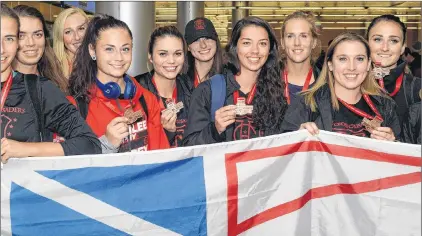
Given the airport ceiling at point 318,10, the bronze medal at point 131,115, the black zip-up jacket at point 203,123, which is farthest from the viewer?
the airport ceiling at point 318,10

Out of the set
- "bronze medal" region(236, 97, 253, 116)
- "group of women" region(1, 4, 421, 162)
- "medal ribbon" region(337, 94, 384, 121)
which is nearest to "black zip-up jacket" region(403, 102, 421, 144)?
"group of women" region(1, 4, 421, 162)

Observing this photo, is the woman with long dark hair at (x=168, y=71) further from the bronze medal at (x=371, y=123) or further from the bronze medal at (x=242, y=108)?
the bronze medal at (x=371, y=123)

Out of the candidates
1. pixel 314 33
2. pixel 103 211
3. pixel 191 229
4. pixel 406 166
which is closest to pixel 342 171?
pixel 406 166

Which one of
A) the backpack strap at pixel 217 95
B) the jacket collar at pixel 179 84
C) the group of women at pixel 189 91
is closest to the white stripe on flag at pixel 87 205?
the group of women at pixel 189 91

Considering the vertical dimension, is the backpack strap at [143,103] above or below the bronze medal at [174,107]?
above

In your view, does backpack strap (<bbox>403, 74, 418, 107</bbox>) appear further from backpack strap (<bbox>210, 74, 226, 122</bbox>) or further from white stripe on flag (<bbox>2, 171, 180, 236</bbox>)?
white stripe on flag (<bbox>2, 171, 180, 236</bbox>)

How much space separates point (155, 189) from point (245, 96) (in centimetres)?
112

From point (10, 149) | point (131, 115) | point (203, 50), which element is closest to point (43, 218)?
point (10, 149)

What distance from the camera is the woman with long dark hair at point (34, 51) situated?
3.97 meters

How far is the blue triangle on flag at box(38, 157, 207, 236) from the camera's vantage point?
119 inches

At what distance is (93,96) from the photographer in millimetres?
3637

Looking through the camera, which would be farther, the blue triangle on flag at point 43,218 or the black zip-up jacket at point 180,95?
the black zip-up jacket at point 180,95

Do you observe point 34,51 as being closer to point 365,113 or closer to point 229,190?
point 229,190

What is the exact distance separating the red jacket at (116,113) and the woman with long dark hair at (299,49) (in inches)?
43.5
